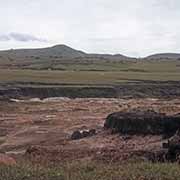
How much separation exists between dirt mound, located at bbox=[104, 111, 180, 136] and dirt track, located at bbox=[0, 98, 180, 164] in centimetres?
64

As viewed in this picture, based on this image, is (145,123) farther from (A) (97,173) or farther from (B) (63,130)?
(A) (97,173)

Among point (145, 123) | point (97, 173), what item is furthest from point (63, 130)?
point (97, 173)

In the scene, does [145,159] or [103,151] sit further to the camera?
[103,151]

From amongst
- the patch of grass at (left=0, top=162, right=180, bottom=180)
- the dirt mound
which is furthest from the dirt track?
the patch of grass at (left=0, top=162, right=180, bottom=180)

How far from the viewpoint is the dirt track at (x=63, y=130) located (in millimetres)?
30177

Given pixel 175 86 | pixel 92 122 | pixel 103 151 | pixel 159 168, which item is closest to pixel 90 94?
pixel 175 86

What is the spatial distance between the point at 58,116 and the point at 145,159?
114 ft

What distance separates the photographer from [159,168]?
17.2m

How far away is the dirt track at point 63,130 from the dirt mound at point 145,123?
2.10ft

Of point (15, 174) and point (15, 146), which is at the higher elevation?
Result: point (15, 174)

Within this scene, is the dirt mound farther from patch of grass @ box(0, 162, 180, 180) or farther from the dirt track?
patch of grass @ box(0, 162, 180, 180)

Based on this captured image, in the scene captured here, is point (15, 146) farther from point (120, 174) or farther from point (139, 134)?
point (120, 174)

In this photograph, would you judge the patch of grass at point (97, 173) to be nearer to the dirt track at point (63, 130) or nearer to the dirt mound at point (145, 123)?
the dirt track at point (63, 130)

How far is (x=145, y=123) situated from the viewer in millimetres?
34844
